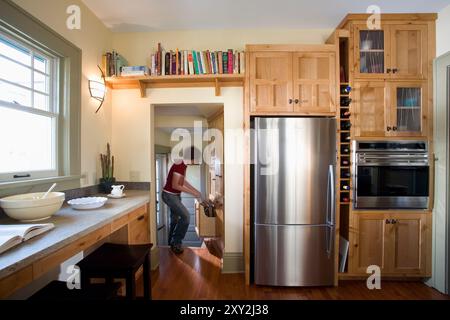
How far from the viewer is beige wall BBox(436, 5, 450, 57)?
1.99m

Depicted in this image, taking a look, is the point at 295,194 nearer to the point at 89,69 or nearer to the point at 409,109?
the point at 409,109

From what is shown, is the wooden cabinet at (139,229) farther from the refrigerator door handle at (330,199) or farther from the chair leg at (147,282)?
the refrigerator door handle at (330,199)

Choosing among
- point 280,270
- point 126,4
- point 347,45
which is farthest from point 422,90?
point 126,4

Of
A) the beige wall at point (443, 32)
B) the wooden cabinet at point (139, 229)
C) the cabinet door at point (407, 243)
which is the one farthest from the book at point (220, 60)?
the cabinet door at point (407, 243)

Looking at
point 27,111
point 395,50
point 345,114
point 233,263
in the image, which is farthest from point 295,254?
point 27,111

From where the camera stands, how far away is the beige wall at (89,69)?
1730 mm

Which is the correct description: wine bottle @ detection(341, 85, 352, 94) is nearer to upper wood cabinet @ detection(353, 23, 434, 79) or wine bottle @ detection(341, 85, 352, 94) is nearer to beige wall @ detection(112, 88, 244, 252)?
upper wood cabinet @ detection(353, 23, 434, 79)

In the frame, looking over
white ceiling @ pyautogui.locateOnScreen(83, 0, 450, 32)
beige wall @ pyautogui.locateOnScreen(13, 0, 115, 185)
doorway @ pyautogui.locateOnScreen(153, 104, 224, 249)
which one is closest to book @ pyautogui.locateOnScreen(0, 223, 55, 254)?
beige wall @ pyautogui.locateOnScreen(13, 0, 115, 185)

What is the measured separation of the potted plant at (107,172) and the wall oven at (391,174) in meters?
2.46

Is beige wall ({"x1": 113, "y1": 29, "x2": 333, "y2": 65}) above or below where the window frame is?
above

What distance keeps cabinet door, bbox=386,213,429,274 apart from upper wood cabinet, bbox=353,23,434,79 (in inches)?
55.4

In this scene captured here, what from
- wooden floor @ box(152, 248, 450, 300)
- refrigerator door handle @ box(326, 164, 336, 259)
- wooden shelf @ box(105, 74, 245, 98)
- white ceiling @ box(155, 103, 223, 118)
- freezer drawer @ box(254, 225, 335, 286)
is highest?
wooden shelf @ box(105, 74, 245, 98)

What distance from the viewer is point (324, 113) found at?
81.4 inches

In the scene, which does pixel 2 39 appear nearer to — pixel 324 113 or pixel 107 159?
pixel 107 159
